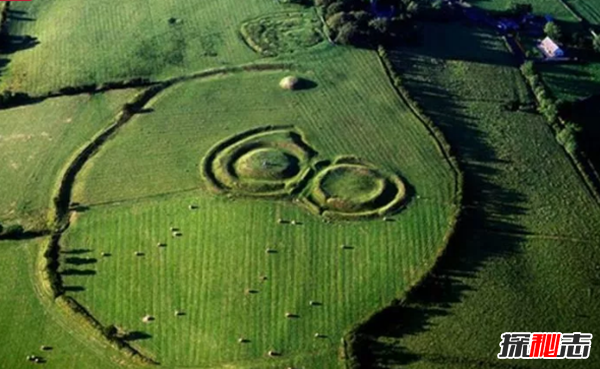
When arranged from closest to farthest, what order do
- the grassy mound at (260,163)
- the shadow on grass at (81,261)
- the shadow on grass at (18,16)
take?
the shadow on grass at (81,261), the grassy mound at (260,163), the shadow on grass at (18,16)

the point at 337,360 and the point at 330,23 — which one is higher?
the point at 330,23

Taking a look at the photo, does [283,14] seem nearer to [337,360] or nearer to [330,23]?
[330,23]

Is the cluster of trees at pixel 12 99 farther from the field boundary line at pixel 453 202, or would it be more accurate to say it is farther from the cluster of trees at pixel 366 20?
the field boundary line at pixel 453 202

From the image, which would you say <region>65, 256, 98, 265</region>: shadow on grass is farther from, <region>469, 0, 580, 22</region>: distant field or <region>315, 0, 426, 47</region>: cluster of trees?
<region>469, 0, 580, 22</region>: distant field

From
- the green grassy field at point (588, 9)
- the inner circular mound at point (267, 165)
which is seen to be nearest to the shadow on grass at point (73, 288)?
the inner circular mound at point (267, 165)

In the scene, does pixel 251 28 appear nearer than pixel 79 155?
No

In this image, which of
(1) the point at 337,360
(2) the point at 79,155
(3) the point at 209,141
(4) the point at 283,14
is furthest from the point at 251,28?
(1) the point at 337,360
